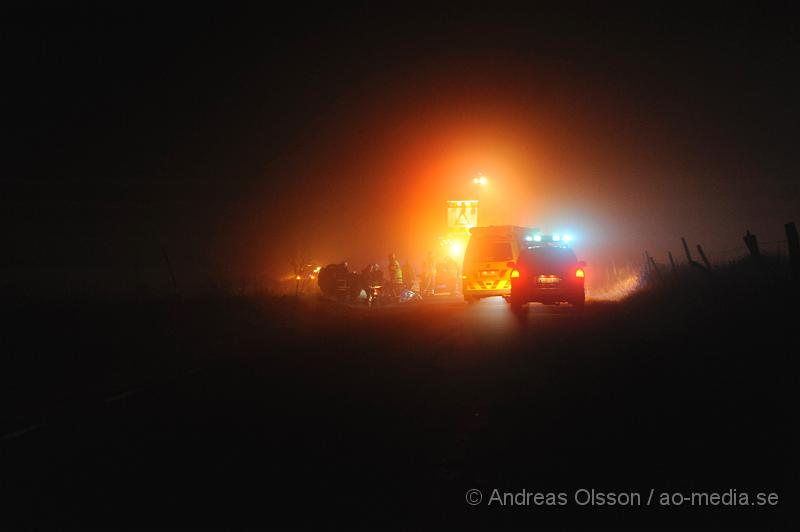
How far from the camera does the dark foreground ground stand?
5863mm

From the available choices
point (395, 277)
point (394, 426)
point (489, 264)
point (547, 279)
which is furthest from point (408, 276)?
point (394, 426)

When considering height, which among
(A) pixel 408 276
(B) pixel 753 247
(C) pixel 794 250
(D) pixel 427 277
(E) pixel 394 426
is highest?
(D) pixel 427 277

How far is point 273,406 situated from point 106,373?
538cm

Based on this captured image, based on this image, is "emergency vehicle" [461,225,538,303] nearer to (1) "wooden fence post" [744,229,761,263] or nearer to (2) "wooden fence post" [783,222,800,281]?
(1) "wooden fence post" [744,229,761,263]

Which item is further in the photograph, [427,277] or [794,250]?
[427,277]

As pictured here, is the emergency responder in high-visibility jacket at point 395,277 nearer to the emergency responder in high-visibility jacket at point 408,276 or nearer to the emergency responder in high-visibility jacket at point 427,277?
the emergency responder in high-visibility jacket at point 408,276

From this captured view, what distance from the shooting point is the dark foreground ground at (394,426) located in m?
5.86

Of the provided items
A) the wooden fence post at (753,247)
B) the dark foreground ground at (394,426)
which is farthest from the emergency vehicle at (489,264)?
the dark foreground ground at (394,426)

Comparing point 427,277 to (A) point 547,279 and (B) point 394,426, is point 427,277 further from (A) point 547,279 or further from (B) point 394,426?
(B) point 394,426

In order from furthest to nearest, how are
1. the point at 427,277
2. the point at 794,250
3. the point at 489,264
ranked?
1. the point at 427,277
2. the point at 489,264
3. the point at 794,250

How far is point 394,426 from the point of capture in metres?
8.41

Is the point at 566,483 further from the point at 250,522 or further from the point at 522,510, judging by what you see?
the point at 250,522

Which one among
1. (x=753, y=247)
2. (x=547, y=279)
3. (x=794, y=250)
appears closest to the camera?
(x=794, y=250)

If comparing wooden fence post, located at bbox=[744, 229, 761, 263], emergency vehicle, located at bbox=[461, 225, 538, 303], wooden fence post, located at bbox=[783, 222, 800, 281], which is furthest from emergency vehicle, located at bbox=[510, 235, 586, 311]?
wooden fence post, located at bbox=[783, 222, 800, 281]
